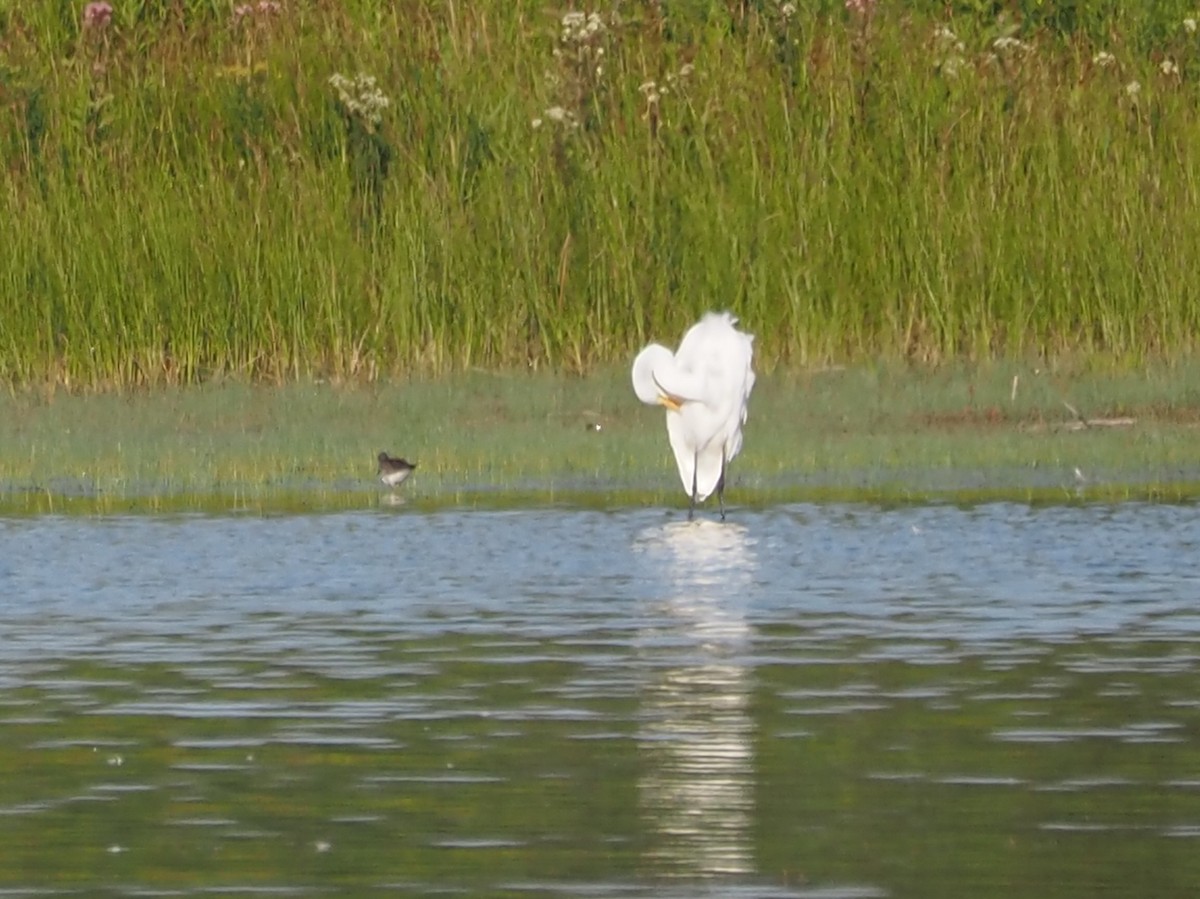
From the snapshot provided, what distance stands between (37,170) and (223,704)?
28.8ft

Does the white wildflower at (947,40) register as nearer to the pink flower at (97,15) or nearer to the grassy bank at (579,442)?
the grassy bank at (579,442)

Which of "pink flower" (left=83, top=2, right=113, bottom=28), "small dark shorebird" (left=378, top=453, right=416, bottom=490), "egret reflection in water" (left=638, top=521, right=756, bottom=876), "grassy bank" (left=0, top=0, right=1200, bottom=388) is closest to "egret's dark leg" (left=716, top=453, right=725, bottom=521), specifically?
"egret reflection in water" (left=638, top=521, right=756, bottom=876)

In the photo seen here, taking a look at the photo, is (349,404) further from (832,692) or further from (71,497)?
(832,692)

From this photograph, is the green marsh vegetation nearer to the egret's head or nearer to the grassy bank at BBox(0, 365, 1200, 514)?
the grassy bank at BBox(0, 365, 1200, 514)

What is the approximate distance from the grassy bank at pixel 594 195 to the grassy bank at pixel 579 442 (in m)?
0.46

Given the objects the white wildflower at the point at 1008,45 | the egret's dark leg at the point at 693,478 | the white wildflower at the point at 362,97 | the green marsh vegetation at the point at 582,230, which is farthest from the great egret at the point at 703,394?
the white wildflower at the point at 1008,45

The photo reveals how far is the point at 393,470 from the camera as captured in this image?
10727mm

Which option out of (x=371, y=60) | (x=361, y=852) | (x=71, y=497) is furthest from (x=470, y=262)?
(x=361, y=852)

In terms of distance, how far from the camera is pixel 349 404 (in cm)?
1292

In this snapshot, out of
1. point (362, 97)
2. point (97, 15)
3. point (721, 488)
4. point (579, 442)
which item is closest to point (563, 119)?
point (362, 97)

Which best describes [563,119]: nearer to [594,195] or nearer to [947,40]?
[594,195]

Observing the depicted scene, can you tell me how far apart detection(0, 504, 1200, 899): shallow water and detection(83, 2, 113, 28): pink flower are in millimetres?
6412

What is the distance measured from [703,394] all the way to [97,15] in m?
6.43

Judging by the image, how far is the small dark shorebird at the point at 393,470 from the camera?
1073 centimetres
